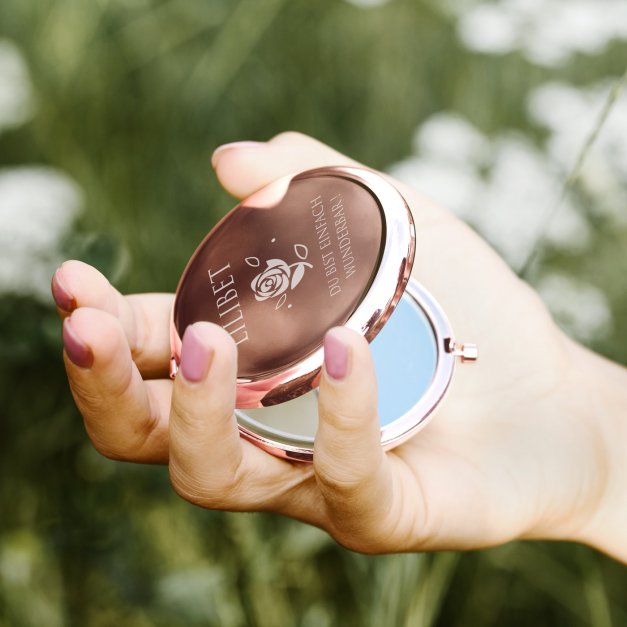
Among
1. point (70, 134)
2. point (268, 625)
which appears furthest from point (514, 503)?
point (70, 134)

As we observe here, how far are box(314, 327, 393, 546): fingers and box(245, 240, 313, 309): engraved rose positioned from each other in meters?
0.21

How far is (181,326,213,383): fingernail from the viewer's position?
29.9 inches

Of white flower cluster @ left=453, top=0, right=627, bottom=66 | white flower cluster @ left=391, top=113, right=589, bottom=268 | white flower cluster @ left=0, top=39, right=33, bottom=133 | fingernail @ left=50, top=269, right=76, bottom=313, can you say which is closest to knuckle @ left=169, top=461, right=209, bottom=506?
fingernail @ left=50, top=269, right=76, bottom=313

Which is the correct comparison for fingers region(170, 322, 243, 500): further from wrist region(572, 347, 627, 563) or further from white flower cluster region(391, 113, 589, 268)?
white flower cluster region(391, 113, 589, 268)

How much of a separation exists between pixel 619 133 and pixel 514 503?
0.85 meters

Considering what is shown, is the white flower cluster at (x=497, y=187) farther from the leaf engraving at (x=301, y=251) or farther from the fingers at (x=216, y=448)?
the fingers at (x=216, y=448)

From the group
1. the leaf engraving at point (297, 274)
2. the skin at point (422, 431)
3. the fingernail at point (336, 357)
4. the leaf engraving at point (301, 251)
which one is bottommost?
the skin at point (422, 431)

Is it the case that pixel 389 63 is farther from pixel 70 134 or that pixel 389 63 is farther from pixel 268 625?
pixel 268 625

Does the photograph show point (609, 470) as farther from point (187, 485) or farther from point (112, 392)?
point (112, 392)

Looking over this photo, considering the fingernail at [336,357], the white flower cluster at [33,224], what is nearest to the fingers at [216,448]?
the fingernail at [336,357]

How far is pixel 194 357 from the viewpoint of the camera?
76cm

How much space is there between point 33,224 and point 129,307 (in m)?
0.42

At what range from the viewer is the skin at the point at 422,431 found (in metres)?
0.82

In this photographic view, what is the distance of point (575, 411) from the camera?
1.23 metres
